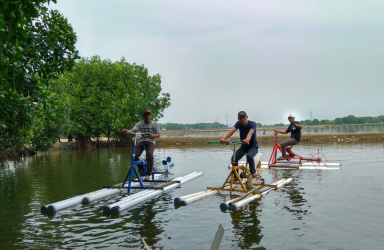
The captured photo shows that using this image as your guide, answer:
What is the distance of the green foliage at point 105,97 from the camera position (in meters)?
52.3

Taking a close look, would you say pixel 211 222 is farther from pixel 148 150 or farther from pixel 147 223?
pixel 148 150

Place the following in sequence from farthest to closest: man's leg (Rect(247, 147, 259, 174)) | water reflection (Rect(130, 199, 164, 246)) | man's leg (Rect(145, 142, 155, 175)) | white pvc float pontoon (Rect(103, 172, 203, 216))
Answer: man's leg (Rect(145, 142, 155, 175)) → man's leg (Rect(247, 147, 259, 174)) → white pvc float pontoon (Rect(103, 172, 203, 216)) → water reflection (Rect(130, 199, 164, 246))

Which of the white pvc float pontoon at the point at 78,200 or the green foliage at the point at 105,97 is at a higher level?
the green foliage at the point at 105,97

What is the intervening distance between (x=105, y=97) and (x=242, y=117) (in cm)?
4390

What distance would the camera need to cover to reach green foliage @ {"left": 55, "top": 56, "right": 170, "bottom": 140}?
5234 cm

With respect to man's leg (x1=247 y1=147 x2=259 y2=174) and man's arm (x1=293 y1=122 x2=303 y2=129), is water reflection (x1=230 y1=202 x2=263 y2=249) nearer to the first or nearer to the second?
man's leg (x1=247 y1=147 x2=259 y2=174)

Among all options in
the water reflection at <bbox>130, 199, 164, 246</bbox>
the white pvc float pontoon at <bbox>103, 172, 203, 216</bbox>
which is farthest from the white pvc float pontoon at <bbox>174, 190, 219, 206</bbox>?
the white pvc float pontoon at <bbox>103, 172, 203, 216</bbox>

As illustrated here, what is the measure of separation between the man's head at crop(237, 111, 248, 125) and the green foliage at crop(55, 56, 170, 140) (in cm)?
4033

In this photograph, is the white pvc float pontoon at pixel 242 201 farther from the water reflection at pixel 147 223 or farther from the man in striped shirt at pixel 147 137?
the man in striped shirt at pixel 147 137

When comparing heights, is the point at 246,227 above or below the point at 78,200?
below

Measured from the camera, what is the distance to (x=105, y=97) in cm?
5331

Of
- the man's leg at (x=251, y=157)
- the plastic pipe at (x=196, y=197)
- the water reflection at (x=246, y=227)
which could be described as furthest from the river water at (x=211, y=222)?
the man's leg at (x=251, y=157)

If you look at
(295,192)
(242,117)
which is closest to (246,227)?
(242,117)

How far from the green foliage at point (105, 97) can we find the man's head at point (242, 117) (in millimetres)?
40334
